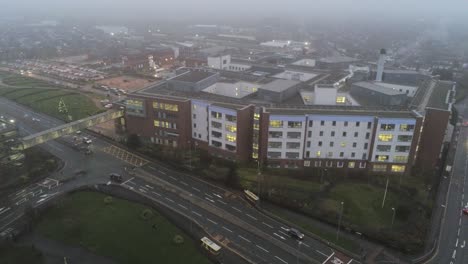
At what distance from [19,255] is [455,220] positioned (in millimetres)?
79293

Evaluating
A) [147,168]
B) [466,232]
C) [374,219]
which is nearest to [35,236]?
[147,168]

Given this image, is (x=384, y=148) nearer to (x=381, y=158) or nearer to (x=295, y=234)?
(x=381, y=158)

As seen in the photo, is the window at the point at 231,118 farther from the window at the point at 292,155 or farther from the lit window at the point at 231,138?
the window at the point at 292,155

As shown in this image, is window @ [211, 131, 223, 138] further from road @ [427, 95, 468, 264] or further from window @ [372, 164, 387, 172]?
road @ [427, 95, 468, 264]

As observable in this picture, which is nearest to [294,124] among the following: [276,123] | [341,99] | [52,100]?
[276,123]

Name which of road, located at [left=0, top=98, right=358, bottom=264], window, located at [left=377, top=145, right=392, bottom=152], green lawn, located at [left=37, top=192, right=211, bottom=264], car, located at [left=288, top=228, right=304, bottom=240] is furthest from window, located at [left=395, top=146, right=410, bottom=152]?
green lawn, located at [left=37, top=192, right=211, bottom=264]

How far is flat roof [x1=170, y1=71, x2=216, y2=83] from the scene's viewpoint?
334 feet

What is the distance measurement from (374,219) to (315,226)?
1190 centimetres

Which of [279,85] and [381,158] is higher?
[279,85]

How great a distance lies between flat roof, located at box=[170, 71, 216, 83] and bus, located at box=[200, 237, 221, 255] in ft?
172

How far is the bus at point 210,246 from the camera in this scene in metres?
57.5

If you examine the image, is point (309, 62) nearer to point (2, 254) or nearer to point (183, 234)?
point (183, 234)

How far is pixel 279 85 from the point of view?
10056cm

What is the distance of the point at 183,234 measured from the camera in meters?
62.3
